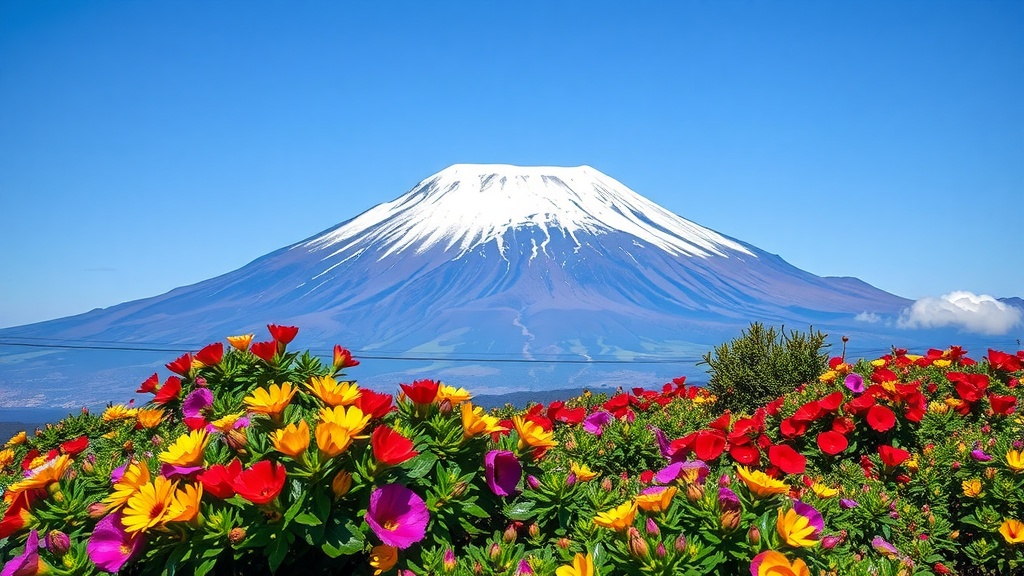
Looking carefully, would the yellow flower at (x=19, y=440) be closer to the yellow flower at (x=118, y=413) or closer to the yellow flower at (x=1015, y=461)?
the yellow flower at (x=118, y=413)

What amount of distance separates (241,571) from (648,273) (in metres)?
169

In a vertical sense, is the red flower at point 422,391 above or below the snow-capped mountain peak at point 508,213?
below

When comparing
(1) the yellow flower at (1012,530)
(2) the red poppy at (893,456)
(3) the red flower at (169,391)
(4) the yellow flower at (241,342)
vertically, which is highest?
(4) the yellow flower at (241,342)

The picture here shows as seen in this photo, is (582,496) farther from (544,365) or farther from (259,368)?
(544,365)

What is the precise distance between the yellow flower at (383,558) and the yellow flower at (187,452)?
59 cm

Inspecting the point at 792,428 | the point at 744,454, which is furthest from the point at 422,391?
→ the point at 792,428

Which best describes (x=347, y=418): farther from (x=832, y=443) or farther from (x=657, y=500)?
(x=832, y=443)

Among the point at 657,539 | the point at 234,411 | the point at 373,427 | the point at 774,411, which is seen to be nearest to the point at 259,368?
the point at 234,411

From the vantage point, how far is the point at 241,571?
1966mm

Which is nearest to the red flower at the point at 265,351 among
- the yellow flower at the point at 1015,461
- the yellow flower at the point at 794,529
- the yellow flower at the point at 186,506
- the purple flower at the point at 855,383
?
the yellow flower at the point at 186,506

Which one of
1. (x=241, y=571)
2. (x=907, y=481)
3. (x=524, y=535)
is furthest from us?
(x=907, y=481)

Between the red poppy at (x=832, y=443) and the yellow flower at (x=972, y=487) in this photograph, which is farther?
the red poppy at (x=832, y=443)

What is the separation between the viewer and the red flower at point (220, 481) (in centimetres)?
175

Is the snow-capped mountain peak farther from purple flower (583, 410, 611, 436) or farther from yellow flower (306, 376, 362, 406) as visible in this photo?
yellow flower (306, 376, 362, 406)
